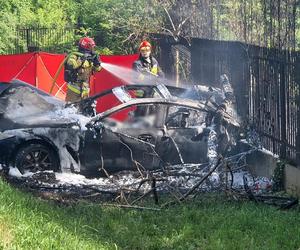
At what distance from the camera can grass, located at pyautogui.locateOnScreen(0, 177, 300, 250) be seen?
543 centimetres

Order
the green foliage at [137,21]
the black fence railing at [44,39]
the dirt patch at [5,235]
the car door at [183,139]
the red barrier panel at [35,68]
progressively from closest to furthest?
the dirt patch at [5,235] < the car door at [183,139] < the green foliage at [137,21] < the red barrier panel at [35,68] < the black fence railing at [44,39]

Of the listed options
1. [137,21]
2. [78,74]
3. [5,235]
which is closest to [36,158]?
[78,74]

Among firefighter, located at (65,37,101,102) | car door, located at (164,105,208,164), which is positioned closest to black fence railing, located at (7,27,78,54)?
firefighter, located at (65,37,101,102)

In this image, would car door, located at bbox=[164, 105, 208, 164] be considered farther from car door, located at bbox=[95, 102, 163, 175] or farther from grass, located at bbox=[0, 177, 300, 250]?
grass, located at bbox=[0, 177, 300, 250]

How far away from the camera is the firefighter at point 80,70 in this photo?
12.4 meters

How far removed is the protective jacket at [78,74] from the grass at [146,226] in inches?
202

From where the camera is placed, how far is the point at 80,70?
12531mm

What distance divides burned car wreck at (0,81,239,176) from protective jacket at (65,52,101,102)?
2.49 m

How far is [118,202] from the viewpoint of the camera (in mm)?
7848

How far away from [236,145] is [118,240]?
3.94 meters

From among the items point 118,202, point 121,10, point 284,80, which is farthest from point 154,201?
point 121,10

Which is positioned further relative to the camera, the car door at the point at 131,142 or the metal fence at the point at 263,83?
the car door at the point at 131,142

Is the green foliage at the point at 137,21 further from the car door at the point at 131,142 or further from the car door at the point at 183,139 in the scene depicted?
the car door at the point at 131,142

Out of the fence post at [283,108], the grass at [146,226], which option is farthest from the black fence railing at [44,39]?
the grass at [146,226]
